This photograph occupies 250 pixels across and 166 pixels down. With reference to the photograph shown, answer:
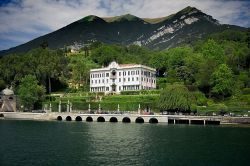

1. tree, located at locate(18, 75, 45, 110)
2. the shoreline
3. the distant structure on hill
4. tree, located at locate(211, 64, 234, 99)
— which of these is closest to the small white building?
tree, located at locate(18, 75, 45, 110)

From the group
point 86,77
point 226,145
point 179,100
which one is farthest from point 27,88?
point 226,145

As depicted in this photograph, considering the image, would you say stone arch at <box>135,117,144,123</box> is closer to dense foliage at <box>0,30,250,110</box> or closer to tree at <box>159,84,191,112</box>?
tree at <box>159,84,191,112</box>

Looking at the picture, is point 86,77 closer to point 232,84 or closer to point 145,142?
point 232,84

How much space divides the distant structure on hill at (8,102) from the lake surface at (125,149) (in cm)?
5597

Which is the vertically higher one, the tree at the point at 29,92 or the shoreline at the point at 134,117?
the tree at the point at 29,92

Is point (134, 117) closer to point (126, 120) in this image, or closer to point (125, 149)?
point (126, 120)

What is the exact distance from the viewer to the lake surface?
40156 mm

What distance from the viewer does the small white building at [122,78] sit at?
12356 centimetres

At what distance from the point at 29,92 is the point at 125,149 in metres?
72.6

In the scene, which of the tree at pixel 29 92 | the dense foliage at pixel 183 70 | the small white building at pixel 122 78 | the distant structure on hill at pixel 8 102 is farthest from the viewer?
the small white building at pixel 122 78

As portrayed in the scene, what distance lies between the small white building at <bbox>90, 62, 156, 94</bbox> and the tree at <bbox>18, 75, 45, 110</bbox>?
22.4 meters

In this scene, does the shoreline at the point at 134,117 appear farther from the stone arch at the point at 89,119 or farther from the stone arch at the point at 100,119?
the stone arch at the point at 100,119

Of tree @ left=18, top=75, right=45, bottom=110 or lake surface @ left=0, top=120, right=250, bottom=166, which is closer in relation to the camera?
lake surface @ left=0, top=120, right=250, bottom=166

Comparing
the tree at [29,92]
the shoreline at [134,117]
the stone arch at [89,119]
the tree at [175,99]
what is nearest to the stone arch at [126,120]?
the shoreline at [134,117]
